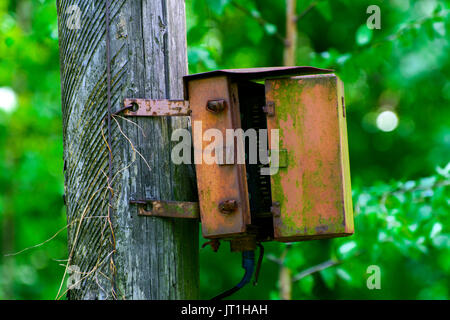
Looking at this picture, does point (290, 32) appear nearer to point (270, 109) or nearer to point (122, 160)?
point (270, 109)

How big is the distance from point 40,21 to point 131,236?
2460mm

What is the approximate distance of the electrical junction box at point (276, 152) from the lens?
7.69 ft

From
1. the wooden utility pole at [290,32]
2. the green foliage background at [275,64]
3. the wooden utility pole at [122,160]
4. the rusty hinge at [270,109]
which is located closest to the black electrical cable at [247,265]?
the wooden utility pole at [122,160]

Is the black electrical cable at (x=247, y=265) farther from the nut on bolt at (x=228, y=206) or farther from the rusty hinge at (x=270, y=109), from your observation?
the rusty hinge at (x=270, y=109)

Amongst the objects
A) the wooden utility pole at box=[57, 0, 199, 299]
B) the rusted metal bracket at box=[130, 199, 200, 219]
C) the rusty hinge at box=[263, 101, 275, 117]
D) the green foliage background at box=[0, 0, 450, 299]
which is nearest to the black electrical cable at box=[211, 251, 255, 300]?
the wooden utility pole at box=[57, 0, 199, 299]

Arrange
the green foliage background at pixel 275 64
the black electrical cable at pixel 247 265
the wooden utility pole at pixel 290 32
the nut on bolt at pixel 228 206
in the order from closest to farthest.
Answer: the nut on bolt at pixel 228 206
the black electrical cable at pixel 247 265
the wooden utility pole at pixel 290 32
the green foliage background at pixel 275 64

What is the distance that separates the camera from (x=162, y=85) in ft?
8.18

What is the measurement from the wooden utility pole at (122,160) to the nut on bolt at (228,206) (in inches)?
9.4

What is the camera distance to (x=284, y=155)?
7.83ft

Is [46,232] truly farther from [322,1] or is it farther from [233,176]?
[233,176]

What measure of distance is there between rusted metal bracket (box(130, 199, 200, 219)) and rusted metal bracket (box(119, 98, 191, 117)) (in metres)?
0.34

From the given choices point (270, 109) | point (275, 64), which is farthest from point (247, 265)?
point (275, 64)

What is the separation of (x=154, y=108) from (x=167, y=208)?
40 centimetres
